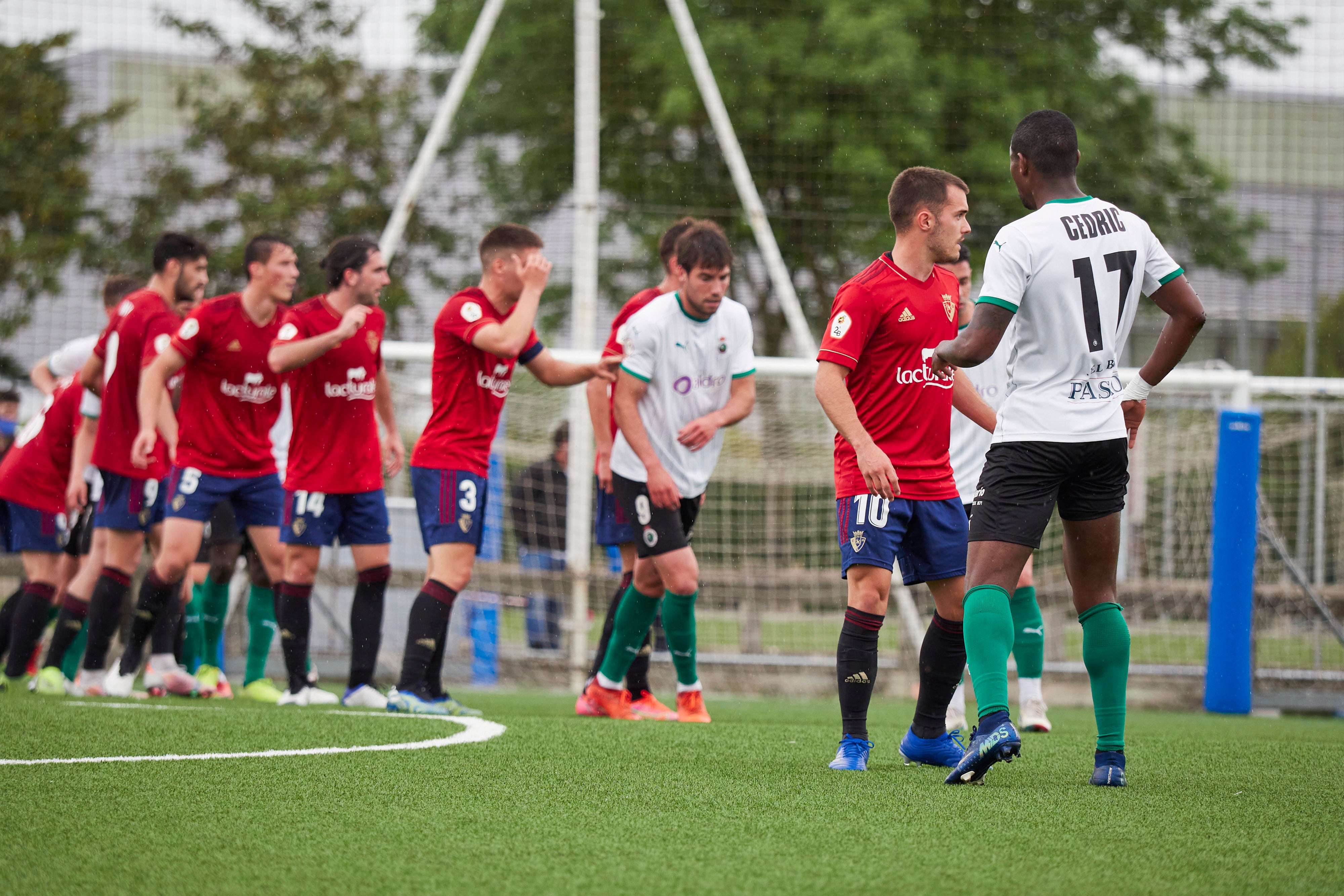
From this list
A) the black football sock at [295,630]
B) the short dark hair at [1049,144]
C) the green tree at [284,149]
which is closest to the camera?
the short dark hair at [1049,144]

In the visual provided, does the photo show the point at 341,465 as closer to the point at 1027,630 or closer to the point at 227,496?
the point at 227,496

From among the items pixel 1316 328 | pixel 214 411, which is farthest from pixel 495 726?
pixel 1316 328

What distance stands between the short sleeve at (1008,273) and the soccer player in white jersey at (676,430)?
2.33m

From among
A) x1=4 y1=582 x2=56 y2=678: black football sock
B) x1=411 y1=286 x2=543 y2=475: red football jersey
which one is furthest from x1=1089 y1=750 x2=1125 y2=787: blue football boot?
x1=4 y1=582 x2=56 y2=678: black football sock

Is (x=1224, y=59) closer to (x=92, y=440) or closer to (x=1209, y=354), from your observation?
(x=1209, y=354)

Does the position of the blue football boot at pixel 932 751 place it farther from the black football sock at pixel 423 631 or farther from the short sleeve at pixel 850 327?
the black football sock at pixel 423 631

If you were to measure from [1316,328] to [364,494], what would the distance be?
13610 mm

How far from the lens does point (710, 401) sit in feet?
21.1

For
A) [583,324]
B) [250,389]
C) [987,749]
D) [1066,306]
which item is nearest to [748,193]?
[583,324]

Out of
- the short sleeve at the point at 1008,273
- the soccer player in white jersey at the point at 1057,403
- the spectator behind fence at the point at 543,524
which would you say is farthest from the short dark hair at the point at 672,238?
the spectator behind fence at the point at 543,524

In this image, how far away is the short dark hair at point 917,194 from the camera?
177 inches

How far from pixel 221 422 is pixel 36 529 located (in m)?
1.62

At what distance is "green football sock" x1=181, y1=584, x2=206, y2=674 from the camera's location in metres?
7.82

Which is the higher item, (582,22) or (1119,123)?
(1119,123)
